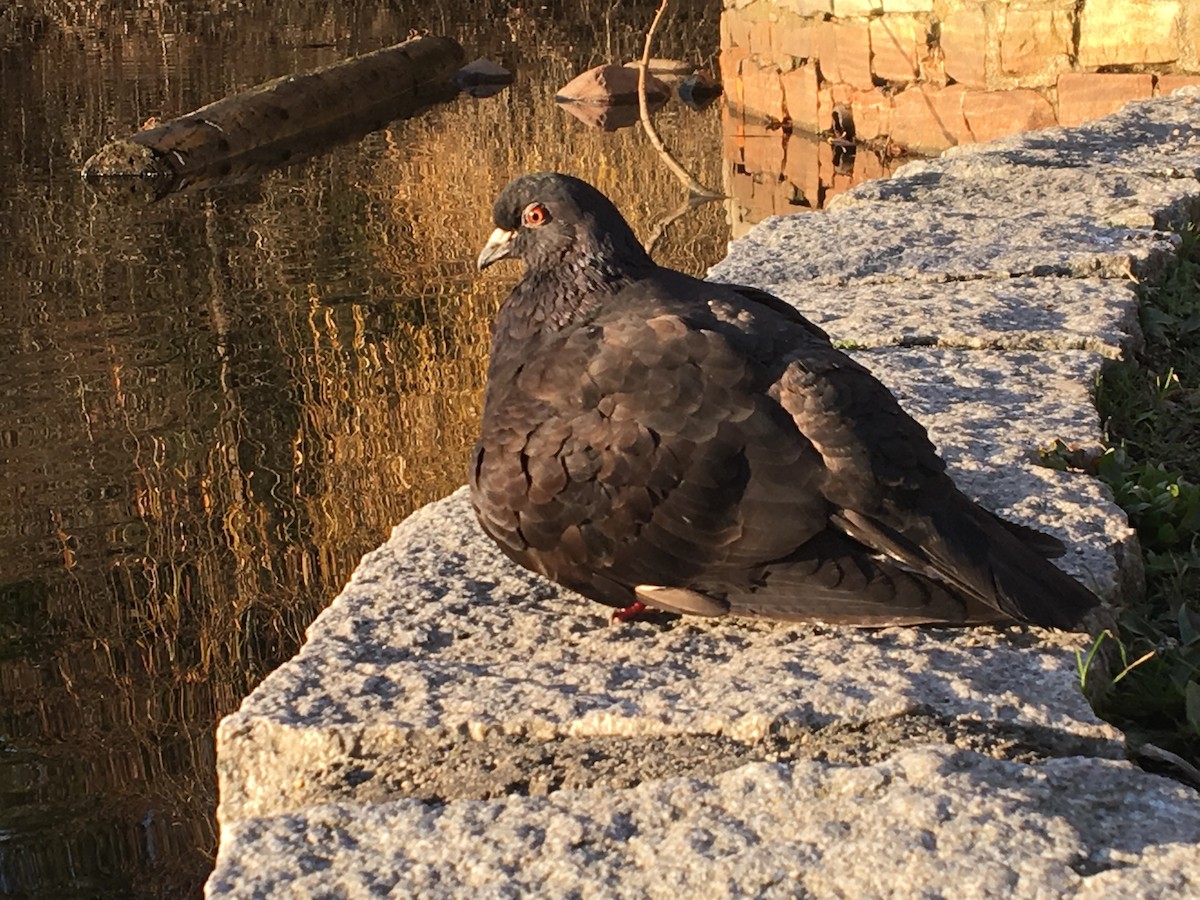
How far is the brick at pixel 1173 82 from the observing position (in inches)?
293

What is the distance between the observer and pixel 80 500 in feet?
16.3

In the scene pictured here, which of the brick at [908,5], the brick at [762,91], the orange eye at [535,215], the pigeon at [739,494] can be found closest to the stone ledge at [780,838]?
the pigeon at [739,494]

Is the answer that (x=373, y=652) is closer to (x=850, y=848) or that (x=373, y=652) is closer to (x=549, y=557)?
(x=549, y=557)

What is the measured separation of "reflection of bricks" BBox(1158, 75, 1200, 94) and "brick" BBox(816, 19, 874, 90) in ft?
7.19

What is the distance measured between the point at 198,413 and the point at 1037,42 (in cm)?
488

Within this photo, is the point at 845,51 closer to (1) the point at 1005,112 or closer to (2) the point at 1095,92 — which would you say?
(1) the point at 1005,112

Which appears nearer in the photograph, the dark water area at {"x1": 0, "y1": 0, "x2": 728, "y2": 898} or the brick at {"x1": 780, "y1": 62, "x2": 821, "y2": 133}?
the dark water area at {"x1": 0, "y1": 0, "x2": 728, "y2": 898}

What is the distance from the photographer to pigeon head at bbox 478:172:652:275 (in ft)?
9.63

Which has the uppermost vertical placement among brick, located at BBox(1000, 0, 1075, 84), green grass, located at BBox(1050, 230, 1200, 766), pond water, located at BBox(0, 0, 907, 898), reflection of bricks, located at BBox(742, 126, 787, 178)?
brick, located at BBox(1000, 0, 1075, 84)

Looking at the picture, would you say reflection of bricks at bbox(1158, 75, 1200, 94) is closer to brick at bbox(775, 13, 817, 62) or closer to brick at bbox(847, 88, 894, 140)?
brick at bbox(847, 88, 894, 140)

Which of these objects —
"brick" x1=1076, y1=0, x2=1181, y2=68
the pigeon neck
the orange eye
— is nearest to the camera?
the pigeon neck

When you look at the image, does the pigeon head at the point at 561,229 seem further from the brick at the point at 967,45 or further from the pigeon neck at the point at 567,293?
the brick at the point at 967,45

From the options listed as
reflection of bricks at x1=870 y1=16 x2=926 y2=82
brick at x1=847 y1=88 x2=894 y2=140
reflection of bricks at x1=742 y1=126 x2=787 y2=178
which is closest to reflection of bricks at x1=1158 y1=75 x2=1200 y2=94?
reflection of bricks at x1=870 y1=16 x2=926 y2=82

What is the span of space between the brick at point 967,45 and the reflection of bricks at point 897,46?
198mm
